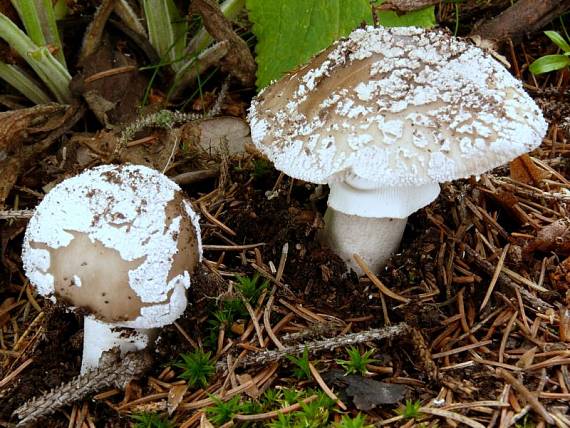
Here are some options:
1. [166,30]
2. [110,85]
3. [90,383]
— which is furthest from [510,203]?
[110,85]

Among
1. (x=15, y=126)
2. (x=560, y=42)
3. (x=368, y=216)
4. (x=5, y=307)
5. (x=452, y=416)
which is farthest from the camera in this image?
(x=560, y=42)

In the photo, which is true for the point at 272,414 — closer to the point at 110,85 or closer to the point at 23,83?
the point at 110,85

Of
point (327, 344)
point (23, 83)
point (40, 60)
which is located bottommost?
point (327, 344)

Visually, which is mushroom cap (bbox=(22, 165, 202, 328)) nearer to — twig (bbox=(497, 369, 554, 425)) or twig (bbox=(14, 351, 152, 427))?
twig (bbox=(14, 351, 152, 427))

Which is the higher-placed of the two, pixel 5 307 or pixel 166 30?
pixel 166 30

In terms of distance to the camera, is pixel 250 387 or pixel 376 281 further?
pixel 376 281

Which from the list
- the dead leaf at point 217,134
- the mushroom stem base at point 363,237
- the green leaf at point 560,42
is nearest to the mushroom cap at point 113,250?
the mushroom stem base at point 363,237

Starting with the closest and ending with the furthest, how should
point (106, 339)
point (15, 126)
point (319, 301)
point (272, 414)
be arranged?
point (272, 414)
point (106, 339)
point (319, 301)
point (15, 126)
